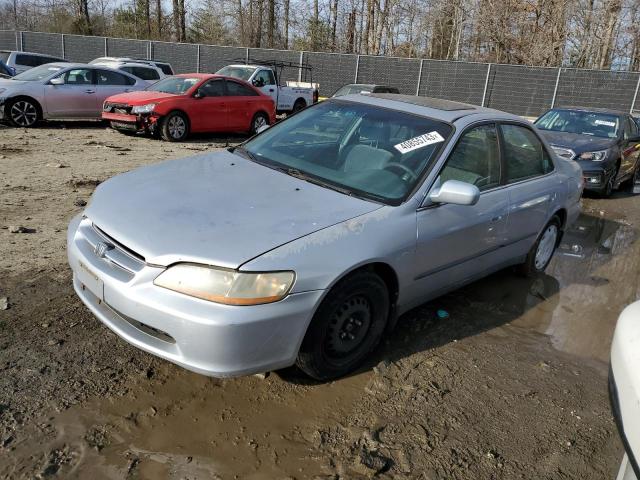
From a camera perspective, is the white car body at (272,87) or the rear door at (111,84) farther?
the white car body at (272,87)

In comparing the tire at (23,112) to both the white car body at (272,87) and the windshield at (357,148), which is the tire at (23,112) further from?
the windshield at (357,148)

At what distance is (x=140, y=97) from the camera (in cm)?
1162

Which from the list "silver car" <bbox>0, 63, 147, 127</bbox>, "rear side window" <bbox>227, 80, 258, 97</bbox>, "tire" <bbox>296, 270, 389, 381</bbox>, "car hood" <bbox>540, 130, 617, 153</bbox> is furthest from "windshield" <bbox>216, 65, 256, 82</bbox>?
"tire" <bbox>296, 270, 389, 381</bbox>

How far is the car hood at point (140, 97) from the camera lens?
11.4 metres

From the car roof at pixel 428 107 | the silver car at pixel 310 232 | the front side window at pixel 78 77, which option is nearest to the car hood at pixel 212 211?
the silver car at pixel 310 232

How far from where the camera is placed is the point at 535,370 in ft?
11.9

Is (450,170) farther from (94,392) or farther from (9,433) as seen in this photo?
(9,433)

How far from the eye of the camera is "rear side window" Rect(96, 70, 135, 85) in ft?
42.2

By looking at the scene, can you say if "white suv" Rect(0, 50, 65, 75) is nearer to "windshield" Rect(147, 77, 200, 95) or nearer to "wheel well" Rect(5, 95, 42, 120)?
"wheel well" Rect(5, 95, 42, 120)

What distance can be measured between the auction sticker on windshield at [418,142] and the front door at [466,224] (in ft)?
0.51

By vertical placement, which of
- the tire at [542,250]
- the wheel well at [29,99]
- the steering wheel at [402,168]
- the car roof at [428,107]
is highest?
the car roof at [428,107]

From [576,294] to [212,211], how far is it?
3.70 meters

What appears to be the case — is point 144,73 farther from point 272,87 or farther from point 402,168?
point 402,168

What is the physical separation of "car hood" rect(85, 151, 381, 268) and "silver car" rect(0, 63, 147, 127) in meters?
9.69
